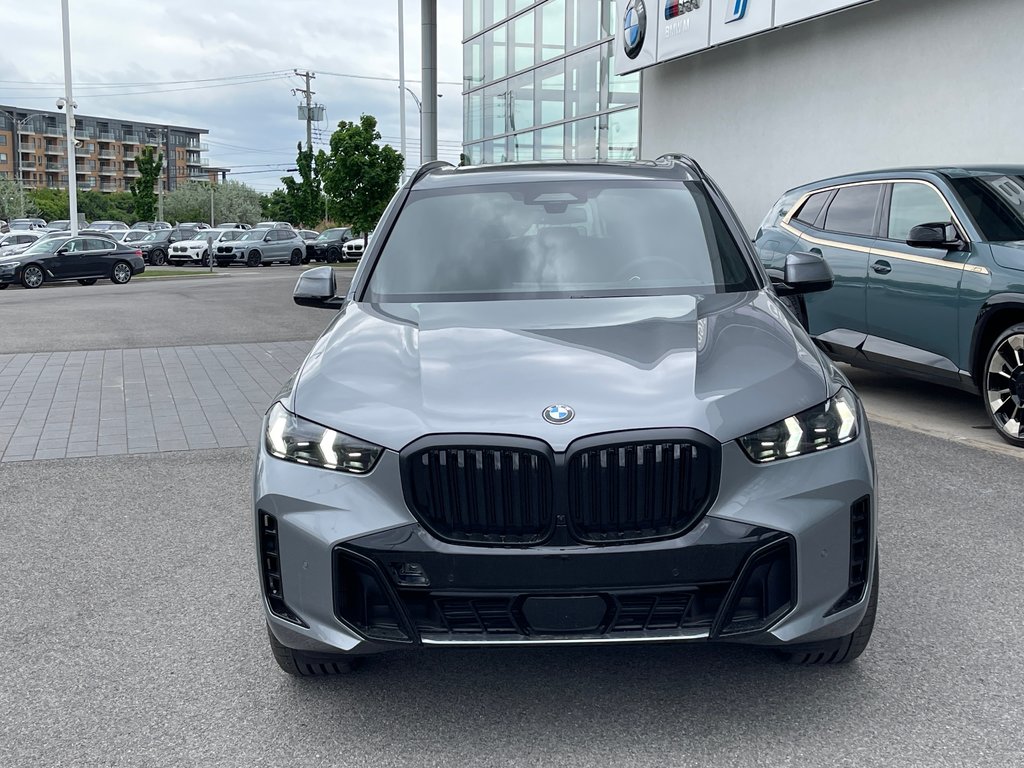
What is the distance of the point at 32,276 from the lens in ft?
90.2

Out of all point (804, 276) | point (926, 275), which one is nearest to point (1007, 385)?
point (926, 275)

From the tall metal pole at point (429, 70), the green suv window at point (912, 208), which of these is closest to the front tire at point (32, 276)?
the tall metal pole at point (429, 70)

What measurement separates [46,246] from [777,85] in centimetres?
2016

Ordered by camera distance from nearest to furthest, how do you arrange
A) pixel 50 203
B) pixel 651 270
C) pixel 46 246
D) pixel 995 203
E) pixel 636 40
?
pixel 651 270 < pixel 995 203 < pixel 636 40 < pixel 46 246 < pixel 50 203

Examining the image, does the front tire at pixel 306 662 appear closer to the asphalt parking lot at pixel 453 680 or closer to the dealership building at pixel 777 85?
the asphalt parking lot at pixel 453 680

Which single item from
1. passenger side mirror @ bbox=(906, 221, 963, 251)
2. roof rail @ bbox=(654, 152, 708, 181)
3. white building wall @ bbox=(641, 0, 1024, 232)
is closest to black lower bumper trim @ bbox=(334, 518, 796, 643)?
roof rail @ bbox=(654, 152, 708, 181)

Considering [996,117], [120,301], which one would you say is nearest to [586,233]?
[996,117]

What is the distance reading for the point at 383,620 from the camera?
2.87m

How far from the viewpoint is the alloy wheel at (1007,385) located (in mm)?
6625

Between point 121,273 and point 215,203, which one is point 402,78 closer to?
point 121,273

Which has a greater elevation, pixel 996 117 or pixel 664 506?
pixel 996 117

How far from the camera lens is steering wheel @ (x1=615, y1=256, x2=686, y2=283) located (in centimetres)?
409

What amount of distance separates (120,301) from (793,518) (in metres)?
19.5

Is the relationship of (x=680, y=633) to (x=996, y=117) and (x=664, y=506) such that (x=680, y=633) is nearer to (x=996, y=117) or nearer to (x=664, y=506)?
(x=664, y=506)
